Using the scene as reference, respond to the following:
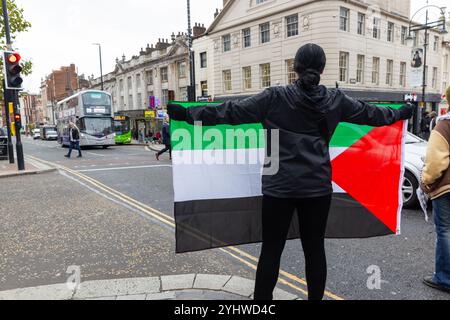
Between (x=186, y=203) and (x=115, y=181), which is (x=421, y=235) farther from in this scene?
(x=115, y=181)

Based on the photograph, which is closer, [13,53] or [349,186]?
[349,186]

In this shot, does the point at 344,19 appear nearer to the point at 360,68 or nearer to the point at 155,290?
the point at 360,68

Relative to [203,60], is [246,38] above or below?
above

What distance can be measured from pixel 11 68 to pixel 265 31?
18.7m

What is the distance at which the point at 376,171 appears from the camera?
10.9 feet

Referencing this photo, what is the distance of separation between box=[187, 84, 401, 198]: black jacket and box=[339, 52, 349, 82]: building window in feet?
74.4

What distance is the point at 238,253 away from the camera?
163 inches

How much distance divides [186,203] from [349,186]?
1547mm

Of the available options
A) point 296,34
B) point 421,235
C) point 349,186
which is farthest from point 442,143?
point 296,34

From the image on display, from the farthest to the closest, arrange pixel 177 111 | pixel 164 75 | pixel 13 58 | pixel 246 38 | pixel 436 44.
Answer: pixel 164 75 → pixel 436 44 → pixel 246 38 → pixel 13 58 → pixel 177 111

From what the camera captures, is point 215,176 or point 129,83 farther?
point 129,83

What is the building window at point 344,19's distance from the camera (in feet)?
74.5

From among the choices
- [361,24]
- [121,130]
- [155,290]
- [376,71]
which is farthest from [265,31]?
[155,290]

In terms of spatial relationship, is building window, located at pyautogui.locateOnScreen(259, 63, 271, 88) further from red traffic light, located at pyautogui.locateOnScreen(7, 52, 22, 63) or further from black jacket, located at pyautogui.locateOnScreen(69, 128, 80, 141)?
red traffic light, located at pyautogui.locateOnScreen(7, 52, 22, 63)
